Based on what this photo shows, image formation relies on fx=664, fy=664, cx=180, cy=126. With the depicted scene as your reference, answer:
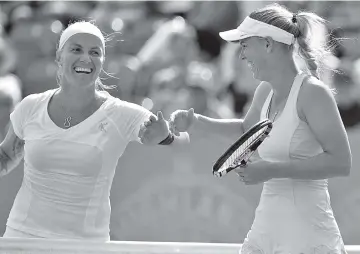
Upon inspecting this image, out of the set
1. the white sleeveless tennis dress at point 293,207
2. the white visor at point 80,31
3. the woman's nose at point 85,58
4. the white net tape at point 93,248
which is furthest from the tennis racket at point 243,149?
the white visor at point 80,31

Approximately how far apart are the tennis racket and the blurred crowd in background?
282cm

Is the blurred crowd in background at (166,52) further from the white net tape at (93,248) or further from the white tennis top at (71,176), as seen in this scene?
the white net tape at (93,248)

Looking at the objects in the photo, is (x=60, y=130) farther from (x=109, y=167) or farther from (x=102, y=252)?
(x=102, y=252)

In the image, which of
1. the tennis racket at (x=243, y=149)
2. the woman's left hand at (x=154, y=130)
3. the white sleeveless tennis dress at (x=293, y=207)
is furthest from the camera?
the woman's left hand at (x=154, y=130)

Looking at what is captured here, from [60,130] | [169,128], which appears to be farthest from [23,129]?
[169,128]

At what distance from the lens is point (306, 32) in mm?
2137

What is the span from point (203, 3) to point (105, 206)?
3.50m

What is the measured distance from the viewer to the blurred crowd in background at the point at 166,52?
16.5 ft

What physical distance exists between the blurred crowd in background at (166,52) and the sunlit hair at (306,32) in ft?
8.58

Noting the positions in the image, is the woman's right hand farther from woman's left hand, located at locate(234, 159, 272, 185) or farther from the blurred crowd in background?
the blurred crowd in background

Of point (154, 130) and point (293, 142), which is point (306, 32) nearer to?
point (293, 142)

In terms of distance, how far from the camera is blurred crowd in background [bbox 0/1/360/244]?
16.5 ft

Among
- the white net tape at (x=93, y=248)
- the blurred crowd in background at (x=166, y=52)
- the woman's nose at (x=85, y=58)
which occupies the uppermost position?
the woman's nose at (x=85, y=58)

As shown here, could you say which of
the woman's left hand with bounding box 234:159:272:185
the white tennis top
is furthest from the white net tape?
the woman's left hand with bounding box 234:159:272:185
